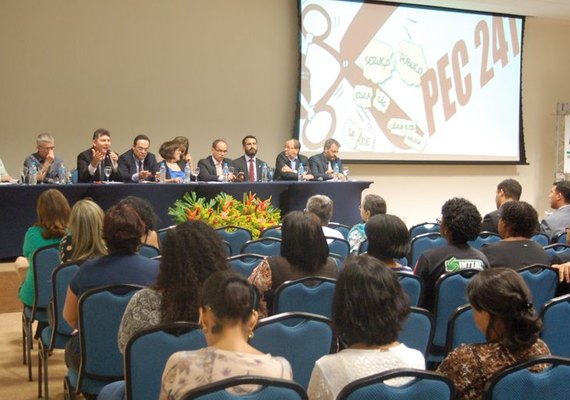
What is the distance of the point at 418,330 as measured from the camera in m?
2.88

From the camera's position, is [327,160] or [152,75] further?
[152,75]

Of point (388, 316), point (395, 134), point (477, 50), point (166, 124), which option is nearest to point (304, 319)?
point (388, 316)

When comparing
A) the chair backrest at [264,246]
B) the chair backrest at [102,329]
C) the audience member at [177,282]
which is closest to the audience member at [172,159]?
the chair backrest at [264,246]

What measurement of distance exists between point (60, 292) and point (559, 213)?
13.1 feet

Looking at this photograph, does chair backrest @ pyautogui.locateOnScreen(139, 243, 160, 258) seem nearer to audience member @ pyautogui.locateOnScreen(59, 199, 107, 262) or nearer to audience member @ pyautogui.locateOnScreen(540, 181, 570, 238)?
audience member @ pyautogui.locateOnScreen(59, 199, 107, 262)

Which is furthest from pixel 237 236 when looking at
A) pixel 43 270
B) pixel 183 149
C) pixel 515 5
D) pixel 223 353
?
pixel 515 5

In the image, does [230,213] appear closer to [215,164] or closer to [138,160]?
[138,160]

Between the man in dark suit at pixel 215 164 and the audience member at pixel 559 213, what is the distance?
3698 millimetres

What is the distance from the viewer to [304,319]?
8.36 feet

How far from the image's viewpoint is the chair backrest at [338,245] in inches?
183

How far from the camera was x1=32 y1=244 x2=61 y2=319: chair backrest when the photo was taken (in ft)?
12.5

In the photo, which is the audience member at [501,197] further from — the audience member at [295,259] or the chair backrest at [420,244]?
the audience member at [295,259]

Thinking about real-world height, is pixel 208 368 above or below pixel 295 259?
below

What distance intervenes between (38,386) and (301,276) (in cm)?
171
